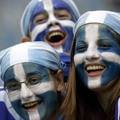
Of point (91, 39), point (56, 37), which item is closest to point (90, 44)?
point (91, 39)

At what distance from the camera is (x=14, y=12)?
16.2ft

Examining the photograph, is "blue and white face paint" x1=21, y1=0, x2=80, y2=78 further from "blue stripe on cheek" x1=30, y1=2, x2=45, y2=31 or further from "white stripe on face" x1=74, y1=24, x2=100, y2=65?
"white stripe on face" x1=74, y1=24, x2=100, y2=65

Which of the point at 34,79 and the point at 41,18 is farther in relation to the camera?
the point at 41,18

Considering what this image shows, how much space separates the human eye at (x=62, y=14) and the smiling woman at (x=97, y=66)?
0.40 metres

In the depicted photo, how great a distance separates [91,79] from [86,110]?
14 centimetres

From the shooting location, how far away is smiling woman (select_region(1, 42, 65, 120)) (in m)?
2.84

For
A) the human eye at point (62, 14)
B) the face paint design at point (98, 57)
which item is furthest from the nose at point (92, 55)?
the human eye at point (62, 14)

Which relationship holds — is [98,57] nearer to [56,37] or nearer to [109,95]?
[109,95]

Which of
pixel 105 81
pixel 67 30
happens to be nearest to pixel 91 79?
pixel 105 81

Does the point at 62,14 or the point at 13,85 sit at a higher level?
the point at 62,14

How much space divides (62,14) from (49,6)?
7 cm

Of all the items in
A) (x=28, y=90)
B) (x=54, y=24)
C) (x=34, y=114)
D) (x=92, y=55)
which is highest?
(x=54, y=24)

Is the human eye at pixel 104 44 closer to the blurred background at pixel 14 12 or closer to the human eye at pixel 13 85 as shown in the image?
the human eye at pixel 13 85

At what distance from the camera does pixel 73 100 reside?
2.84 metres
